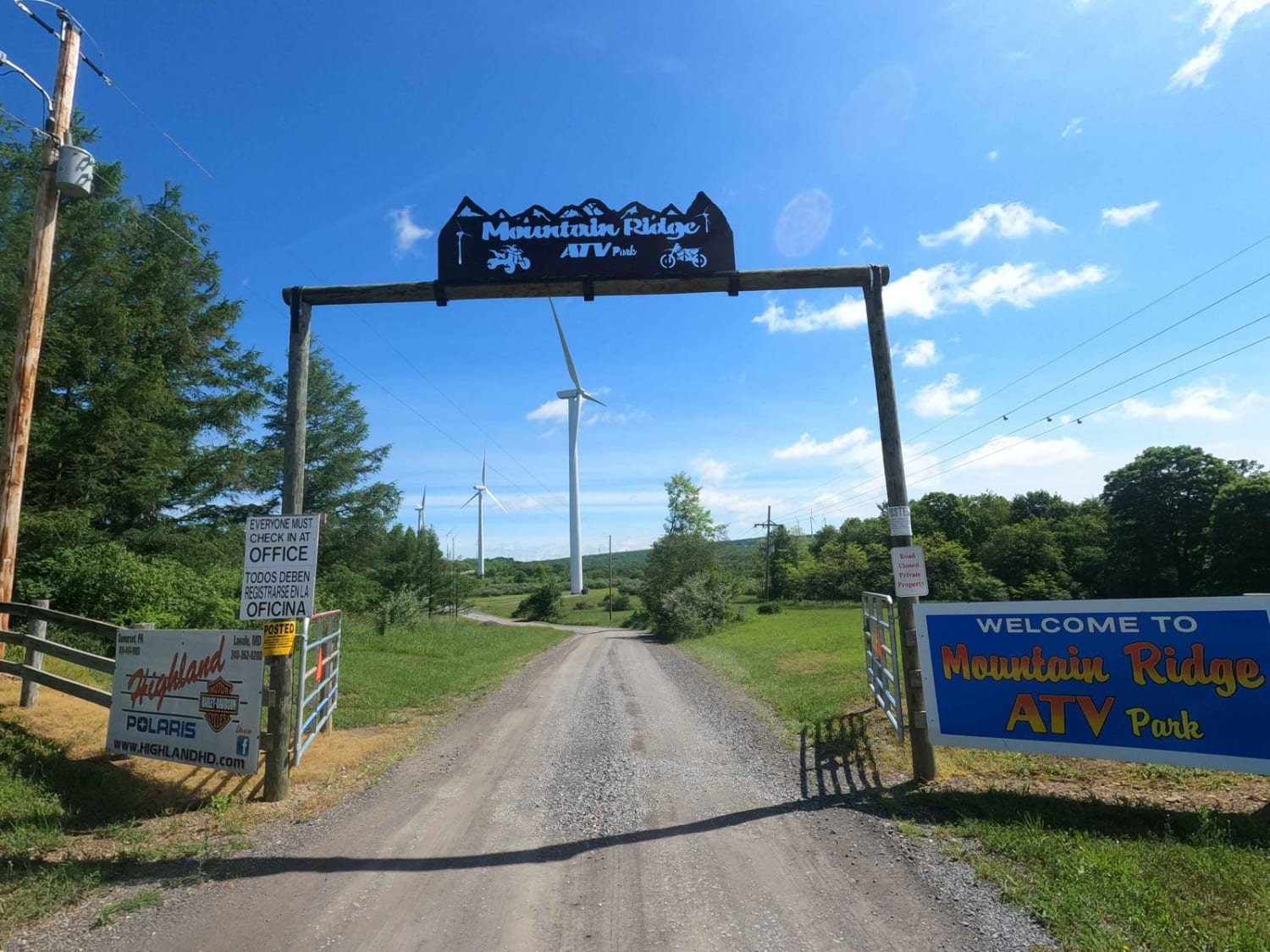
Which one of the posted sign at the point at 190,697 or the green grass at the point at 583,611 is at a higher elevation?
the posted sign at the point at 190,697

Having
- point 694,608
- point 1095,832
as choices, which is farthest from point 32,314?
point 694,608

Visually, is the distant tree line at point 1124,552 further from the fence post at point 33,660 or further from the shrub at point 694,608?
the fence post at point 33,660

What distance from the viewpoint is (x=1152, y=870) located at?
4.13m

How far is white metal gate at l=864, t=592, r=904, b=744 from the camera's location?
25.0 feet

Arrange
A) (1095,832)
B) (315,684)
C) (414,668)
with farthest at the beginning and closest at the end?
(414,668), (315,684), (1095,832)

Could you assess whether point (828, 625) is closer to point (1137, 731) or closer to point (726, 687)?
point (726, 687)

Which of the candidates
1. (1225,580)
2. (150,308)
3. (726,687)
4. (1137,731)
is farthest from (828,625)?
(1225,580)

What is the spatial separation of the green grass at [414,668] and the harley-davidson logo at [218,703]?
3.17 m

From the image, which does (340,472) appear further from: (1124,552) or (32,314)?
(1124,552)

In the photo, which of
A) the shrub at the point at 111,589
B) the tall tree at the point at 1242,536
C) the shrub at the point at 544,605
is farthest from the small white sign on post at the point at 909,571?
the shrub at the point at 544,605

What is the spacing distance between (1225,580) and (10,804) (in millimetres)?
58460

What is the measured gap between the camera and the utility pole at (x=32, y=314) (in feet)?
29.4

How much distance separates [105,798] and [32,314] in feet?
25.1

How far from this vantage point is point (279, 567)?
638 cm
